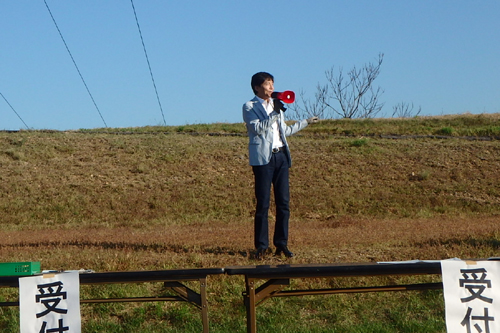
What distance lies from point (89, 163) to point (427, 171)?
11545 millimetres

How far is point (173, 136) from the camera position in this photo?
26328 mm

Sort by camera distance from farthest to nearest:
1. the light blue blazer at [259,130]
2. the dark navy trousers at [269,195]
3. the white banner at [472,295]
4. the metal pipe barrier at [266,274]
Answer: the dark navy trousers at [269,195] < the light blue blazer at [259,130] < the metal pipe barrier at [266,274] < the white banner at [472,295]

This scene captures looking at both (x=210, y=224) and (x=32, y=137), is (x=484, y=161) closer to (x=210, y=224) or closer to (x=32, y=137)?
(x=210, y=224)

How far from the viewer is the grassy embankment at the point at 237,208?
6035 millimetres

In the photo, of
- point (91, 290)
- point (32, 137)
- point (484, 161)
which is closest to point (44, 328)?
point (91, 290)

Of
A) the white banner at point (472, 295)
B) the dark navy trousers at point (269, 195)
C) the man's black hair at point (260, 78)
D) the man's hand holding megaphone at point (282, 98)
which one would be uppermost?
the man's black hair at point (260, 78)

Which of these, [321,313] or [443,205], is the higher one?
[443,205]

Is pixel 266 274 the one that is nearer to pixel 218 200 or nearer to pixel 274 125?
pixel 274 125

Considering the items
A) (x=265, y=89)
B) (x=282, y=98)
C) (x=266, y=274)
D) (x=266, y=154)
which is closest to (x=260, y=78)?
(x=265, y=89)

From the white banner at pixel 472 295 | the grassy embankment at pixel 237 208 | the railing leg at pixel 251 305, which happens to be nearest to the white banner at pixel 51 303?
the railing leg at pixel 251 305

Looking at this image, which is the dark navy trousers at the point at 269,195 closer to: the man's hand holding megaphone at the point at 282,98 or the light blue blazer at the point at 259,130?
the light blue blazer at the point at 259,130

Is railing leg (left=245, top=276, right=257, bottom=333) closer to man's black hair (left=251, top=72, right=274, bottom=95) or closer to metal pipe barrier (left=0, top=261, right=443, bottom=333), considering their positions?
metal pipe barrier (left=0, top=261, right=443, bottom=333)

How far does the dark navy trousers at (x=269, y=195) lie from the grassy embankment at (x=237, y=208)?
0.30 meters

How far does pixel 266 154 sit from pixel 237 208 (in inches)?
385
